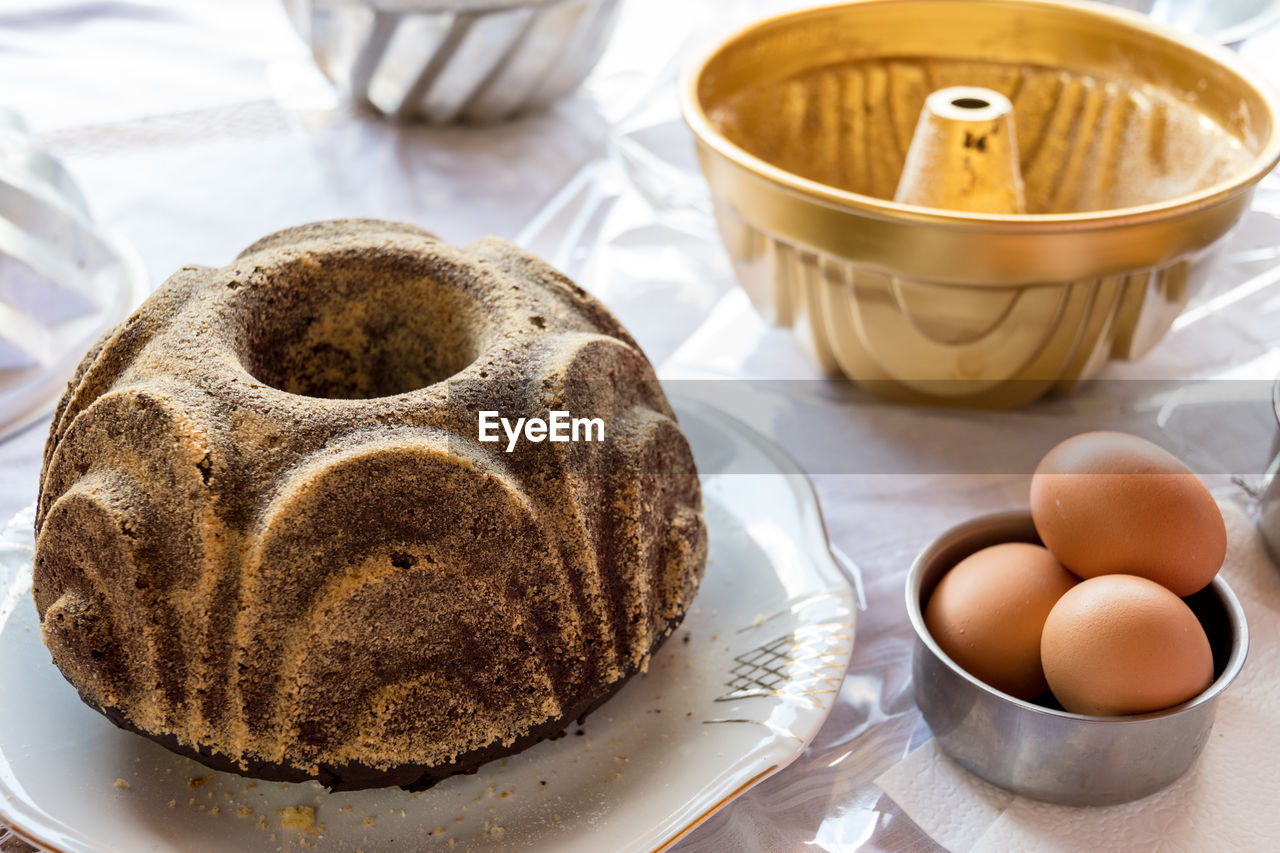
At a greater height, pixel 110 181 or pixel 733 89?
pixel 733 89

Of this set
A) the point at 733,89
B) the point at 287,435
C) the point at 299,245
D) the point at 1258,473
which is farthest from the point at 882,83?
the point at 287,435

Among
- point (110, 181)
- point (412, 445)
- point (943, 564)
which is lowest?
point (110, 181)

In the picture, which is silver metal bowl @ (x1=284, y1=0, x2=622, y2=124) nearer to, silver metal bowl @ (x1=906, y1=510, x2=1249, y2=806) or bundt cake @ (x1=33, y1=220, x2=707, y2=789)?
bundt cake @ (x1=33, y1=220, x2=707, y2=789)

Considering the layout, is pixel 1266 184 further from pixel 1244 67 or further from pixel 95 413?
pixel 95 413

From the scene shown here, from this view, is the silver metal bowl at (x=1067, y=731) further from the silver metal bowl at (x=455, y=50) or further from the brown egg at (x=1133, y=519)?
the silver metal bowl at (x=455, y=50)

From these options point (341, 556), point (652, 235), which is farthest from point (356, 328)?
point (652, 235)

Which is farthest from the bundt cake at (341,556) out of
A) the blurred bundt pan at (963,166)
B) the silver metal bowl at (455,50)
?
the silver metal bowl at (455,50)

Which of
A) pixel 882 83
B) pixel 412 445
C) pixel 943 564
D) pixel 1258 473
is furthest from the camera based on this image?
pixel 882 83
